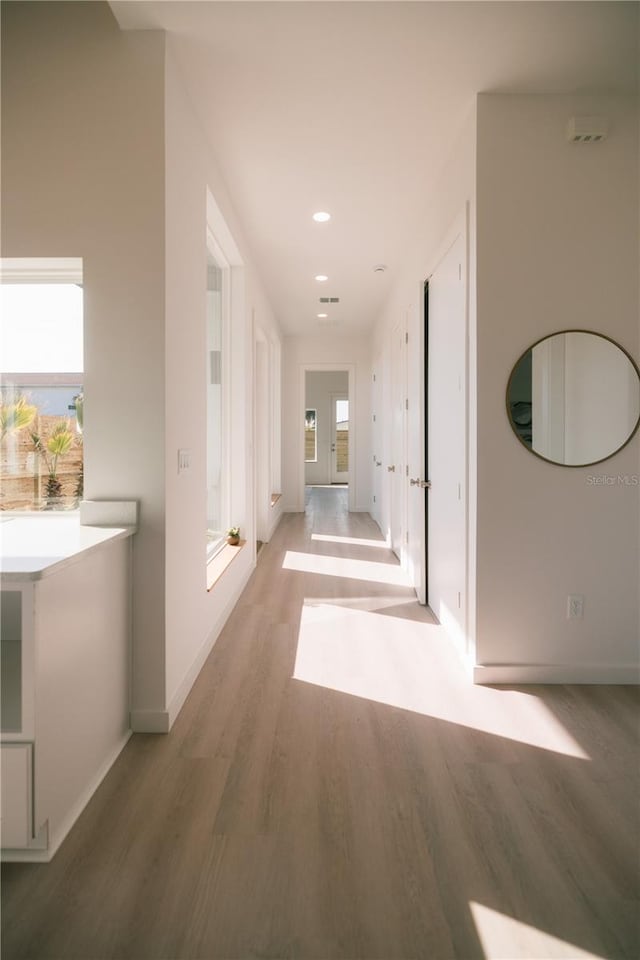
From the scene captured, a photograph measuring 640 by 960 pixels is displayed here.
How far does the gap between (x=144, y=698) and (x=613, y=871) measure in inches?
65.8

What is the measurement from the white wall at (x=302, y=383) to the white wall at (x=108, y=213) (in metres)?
6.19

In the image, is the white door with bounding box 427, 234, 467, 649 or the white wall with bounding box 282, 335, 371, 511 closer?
the white door with bounding box 427, 234, 467, 649

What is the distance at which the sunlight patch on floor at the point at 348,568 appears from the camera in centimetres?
457

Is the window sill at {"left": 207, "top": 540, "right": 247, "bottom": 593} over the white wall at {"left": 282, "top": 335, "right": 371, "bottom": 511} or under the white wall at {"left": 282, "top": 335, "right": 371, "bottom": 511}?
under

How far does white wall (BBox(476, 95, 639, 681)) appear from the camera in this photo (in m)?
2.52

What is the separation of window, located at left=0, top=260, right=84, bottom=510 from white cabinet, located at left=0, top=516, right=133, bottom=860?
1.16ft

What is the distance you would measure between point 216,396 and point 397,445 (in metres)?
2.08

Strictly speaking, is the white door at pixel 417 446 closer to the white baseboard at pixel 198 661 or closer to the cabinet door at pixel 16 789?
the white baseboard at pixel 198 661

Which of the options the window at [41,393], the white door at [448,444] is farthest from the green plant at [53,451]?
the white door at [448,444]

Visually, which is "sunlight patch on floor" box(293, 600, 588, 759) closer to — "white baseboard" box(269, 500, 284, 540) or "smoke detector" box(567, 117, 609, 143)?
"smoke detector" box(567, 117, 609, 143)

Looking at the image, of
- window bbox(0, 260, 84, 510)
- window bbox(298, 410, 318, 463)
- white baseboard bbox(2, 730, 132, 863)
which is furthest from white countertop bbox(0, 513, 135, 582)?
window bbox(298, 410, 318, 463)

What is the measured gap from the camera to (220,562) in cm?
356

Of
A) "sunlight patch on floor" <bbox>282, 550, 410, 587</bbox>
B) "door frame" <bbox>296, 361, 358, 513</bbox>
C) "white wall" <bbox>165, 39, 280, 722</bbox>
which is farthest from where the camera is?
"door frame" <bbox>296, 361, 358, 513</bbox>

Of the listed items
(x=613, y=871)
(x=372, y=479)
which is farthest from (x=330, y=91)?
(x=372, y=479)
